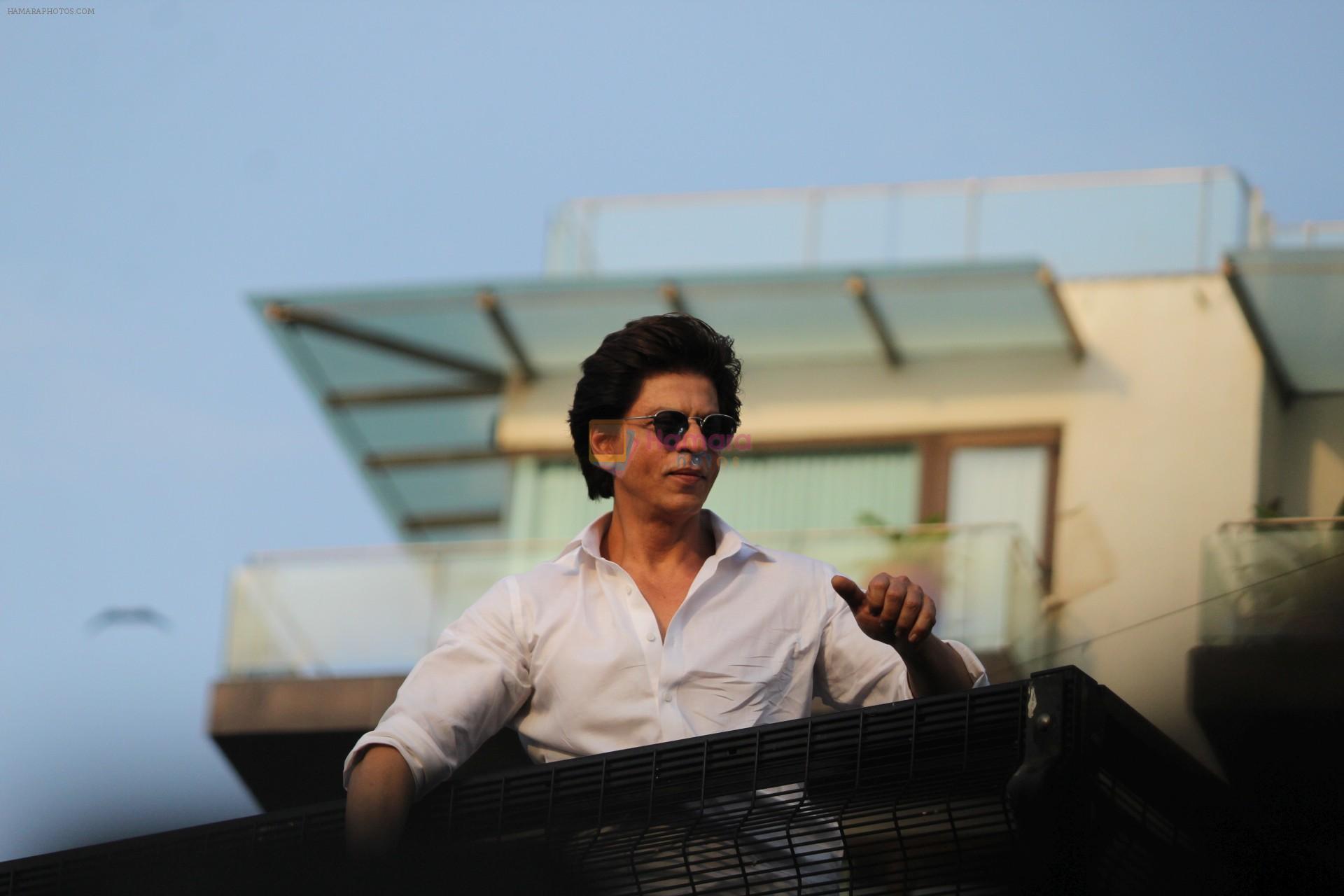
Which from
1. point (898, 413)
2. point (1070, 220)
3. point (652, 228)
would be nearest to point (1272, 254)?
point (1070, 220)

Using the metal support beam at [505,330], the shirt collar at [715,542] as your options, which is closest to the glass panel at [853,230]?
the metal support beam at [505,330]

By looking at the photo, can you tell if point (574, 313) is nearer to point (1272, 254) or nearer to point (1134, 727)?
point (1272, 254)

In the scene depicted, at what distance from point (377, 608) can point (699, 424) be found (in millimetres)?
12634

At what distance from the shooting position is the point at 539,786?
279 centimetres

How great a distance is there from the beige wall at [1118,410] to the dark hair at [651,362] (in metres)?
13.0

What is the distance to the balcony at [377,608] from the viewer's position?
1503 centimetres

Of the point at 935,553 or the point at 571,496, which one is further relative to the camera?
the point at 571,496

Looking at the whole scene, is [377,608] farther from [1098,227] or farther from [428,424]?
[1098,227]

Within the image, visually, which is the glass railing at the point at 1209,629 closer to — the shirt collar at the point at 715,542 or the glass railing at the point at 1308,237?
the shirt collar at the point at 715,542

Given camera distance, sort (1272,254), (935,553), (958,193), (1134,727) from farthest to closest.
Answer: (958,193), (1272,254), (935,553), (1134,727)

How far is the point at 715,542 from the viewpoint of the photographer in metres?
3.70

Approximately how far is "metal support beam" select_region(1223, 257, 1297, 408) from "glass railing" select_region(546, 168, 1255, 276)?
11.8 inches

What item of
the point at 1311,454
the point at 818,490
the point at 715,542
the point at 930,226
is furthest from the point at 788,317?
the point at 715,542

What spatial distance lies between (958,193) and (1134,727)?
53.2 feet
